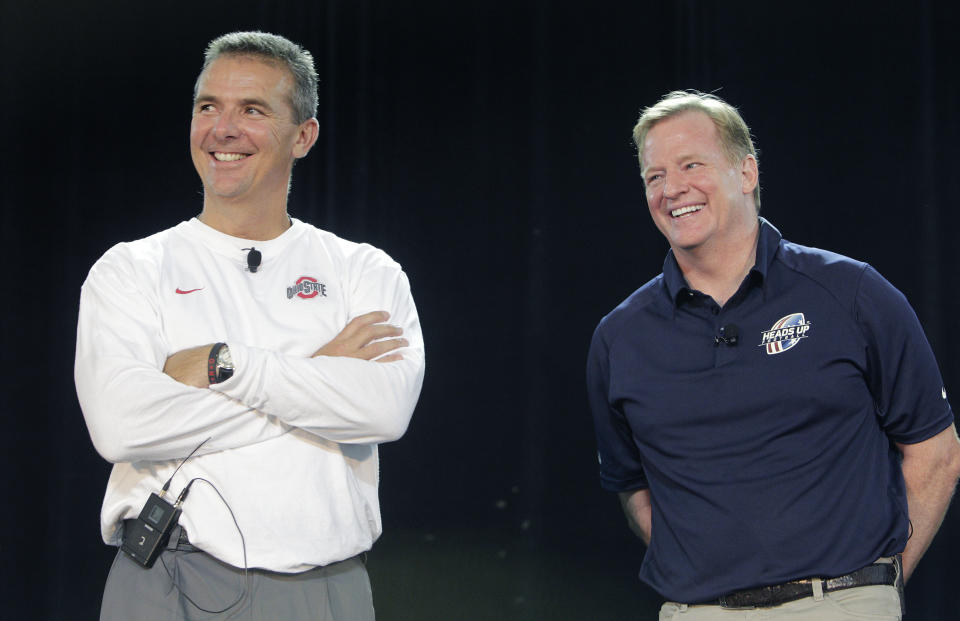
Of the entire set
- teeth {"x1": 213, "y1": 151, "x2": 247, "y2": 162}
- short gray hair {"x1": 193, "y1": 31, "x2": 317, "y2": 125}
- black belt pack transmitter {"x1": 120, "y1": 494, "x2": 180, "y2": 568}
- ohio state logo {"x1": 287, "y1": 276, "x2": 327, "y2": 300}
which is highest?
short gray hair {"x1": 193, "y1": 31, "x2": 317, "y2": 125}

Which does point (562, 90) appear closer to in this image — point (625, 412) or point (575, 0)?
point (575, 0)

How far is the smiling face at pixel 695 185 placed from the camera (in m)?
2.17

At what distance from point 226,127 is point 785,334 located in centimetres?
132

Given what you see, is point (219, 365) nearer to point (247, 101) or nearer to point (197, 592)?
point (197, 592)

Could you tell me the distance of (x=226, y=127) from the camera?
2.11 meters

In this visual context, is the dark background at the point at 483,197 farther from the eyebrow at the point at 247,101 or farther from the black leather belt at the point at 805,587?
the eyebrow at the point at 247,101

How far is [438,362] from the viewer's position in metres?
3.98

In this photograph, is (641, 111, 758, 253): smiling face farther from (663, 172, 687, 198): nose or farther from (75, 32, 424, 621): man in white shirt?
(75, 32, 424, 621): man in white shirt

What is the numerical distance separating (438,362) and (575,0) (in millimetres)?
1665

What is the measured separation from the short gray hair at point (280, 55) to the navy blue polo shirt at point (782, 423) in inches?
39.8

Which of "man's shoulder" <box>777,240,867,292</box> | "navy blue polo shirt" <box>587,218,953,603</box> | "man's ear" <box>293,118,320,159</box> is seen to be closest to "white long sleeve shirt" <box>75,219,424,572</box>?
"man's ear" <box>293,118,320,159</box>

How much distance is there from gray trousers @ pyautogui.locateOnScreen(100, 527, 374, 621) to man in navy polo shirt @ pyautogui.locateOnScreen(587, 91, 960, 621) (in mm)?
804

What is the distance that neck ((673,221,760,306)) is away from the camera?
2.18m

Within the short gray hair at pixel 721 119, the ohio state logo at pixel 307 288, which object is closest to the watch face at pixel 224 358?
the ohio state logo at pixel 307 288
